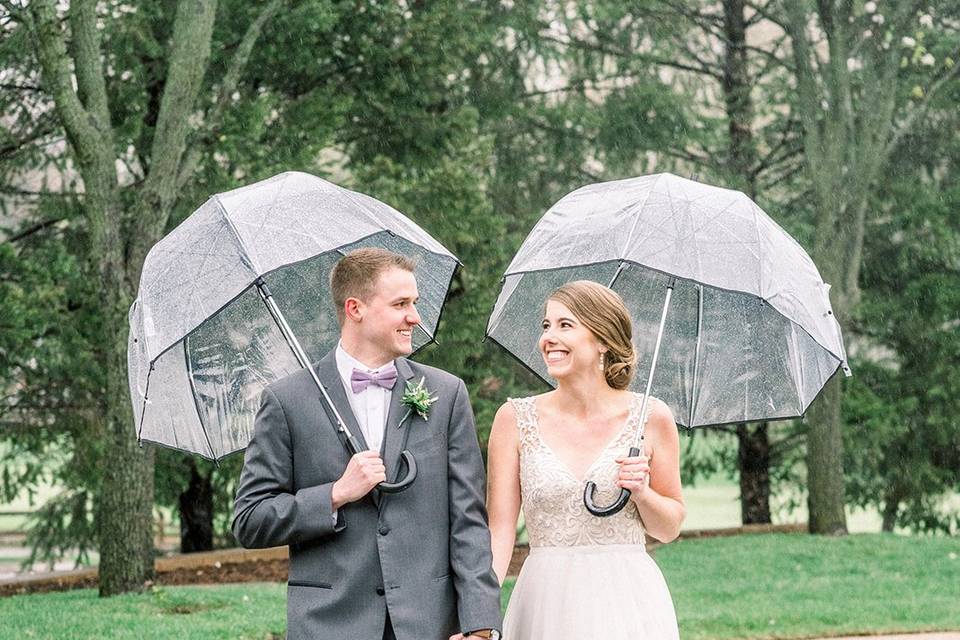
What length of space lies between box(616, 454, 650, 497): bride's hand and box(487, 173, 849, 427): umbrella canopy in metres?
0.72

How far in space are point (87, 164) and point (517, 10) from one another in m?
8.05

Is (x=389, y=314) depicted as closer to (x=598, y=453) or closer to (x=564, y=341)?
(x=564, y=341)

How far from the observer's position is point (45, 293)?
44.0 ft

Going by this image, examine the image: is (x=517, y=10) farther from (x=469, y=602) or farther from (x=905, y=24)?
(x=469, y=602)

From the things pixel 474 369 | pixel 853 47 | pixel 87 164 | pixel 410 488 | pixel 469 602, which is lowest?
pixel 469 602

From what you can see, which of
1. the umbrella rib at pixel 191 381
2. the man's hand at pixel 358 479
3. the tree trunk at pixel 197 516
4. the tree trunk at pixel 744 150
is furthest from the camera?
the tree trunk at pixel 744 150

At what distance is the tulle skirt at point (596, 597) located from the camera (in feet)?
15.2

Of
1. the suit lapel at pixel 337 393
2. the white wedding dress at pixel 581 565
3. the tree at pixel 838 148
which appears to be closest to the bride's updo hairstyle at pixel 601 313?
the white wedding dress at pixel 581 565

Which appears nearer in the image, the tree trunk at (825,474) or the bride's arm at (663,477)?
the bride's arm at (663,477)

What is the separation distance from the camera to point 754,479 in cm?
2047

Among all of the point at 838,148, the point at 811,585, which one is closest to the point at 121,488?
the point at 811,585

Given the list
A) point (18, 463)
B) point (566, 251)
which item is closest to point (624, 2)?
point (18, 463)

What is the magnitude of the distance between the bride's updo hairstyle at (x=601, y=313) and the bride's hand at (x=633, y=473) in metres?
0.43

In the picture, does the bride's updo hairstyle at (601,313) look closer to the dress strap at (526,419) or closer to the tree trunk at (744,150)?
the dress strap at (526,419)
